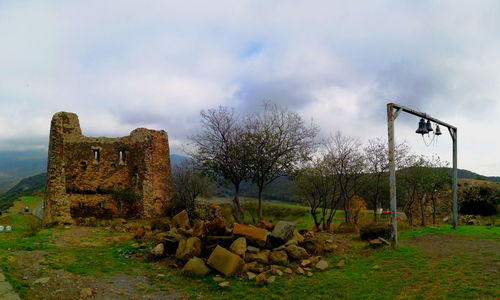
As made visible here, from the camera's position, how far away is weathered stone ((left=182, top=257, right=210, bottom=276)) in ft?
34.4

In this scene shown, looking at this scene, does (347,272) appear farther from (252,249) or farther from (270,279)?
(252,249)

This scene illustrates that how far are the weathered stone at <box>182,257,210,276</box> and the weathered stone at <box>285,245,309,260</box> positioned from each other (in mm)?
3103

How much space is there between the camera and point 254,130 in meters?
18.5

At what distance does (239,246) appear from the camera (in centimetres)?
1132

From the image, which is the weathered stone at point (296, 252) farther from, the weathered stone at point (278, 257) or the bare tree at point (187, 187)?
the bare tree at point (187, 187)

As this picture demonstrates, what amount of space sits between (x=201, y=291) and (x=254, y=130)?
423 inches

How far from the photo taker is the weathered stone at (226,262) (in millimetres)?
10250

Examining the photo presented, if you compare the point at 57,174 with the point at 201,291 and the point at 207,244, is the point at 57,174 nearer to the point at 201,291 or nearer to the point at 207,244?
the point at 207,244

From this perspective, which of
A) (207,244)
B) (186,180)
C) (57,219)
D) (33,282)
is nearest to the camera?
(33,282)

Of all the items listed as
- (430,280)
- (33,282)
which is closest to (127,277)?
(33,282)

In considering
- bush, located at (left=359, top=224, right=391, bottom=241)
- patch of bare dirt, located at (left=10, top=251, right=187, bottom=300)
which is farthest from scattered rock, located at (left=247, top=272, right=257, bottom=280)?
bush, located at (left=359, top=224, right=391, bottom=241)

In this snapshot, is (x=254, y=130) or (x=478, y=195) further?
(x=478, y=195)

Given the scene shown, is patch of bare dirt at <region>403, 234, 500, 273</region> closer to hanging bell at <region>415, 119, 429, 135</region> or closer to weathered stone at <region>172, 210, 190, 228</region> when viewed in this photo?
hanging bell at <region>415, 119, 429, 135</region>

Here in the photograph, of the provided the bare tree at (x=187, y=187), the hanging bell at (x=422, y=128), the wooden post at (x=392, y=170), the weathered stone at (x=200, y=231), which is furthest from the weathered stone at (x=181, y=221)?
the hanging bell at (x=422, y=128)
